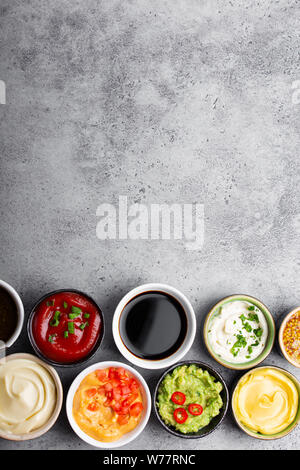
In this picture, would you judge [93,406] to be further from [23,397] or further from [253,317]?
[253,317]

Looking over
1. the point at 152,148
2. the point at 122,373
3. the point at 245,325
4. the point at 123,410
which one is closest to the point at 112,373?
the point at 122,373

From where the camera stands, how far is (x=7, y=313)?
3863 mm

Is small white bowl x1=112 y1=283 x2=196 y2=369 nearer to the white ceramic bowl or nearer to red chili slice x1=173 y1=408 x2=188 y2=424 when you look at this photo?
red chili slice x1=173 y1=408 x2=188 y2=424

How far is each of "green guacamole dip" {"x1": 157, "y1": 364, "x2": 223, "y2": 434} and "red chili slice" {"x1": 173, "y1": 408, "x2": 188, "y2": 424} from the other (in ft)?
0.09

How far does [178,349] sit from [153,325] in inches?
11.7

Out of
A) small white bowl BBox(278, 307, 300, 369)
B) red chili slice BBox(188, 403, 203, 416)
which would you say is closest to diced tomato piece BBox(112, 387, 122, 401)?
red chili slice BBox(188, 403, 203, 416)

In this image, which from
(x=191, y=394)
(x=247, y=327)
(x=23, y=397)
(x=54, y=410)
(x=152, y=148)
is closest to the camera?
(x=23, y=397)

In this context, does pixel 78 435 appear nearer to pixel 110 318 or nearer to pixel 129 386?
pixel 129 386

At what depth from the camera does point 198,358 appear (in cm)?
425

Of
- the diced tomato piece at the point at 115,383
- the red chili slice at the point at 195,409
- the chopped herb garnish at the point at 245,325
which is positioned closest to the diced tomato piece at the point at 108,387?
the diced tomato piece at the point at 115,383

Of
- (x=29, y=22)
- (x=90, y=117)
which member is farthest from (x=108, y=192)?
(x=29, y=22)

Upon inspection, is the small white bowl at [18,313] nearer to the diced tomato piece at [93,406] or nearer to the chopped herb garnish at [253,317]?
the diced tomato piece at [93,406]

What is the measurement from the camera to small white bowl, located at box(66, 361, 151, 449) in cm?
384

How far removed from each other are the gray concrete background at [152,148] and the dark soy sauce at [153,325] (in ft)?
0.71
